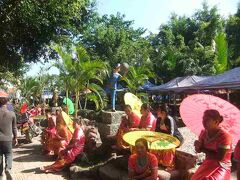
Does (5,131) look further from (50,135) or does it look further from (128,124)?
(50,135)

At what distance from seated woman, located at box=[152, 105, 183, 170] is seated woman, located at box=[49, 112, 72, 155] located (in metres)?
3.46

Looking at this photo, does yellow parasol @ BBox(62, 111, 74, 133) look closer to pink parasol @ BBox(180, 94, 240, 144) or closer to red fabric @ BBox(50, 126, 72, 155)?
red fabric @ BBox(50, 126, 72, 155)

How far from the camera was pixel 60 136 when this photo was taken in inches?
388

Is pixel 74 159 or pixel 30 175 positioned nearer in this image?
pixel 30 175

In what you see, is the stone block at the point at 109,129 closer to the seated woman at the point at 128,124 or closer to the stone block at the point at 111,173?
the seated woman at the point at 128,124

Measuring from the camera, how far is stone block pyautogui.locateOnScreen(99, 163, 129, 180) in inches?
275

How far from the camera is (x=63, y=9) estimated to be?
1289 centimetres

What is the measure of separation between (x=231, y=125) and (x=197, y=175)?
0.72 m

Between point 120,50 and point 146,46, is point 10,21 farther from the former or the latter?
point 146,46

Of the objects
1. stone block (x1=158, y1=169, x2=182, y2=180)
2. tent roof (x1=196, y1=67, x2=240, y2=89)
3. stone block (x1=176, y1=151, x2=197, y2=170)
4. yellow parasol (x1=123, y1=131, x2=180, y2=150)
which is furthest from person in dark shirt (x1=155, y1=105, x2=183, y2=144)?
tent roof (x1=196, y1=67, x2=240, y2=89)

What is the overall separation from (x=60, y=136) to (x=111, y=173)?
118 inches

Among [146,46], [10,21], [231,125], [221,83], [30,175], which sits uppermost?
[146,46]

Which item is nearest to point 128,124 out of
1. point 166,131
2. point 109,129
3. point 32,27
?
point 166,131

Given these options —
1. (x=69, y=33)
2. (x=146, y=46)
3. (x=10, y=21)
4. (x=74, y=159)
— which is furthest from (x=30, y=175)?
(x=146, y=46)
